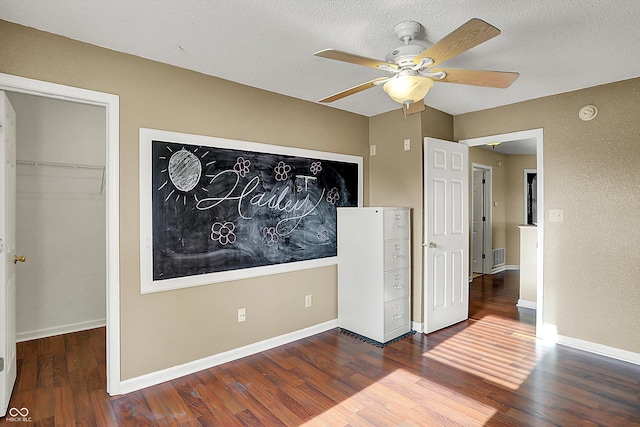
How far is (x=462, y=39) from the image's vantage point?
158 centimetres

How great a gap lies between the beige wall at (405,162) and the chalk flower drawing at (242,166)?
1614 millimetres

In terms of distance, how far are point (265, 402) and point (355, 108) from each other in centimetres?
289

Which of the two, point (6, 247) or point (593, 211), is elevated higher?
point (593, 211)

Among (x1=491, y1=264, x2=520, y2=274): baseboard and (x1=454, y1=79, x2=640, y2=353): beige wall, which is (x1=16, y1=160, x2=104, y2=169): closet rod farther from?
(x1=491, y1=264, x2=520, y2=274): baseboard

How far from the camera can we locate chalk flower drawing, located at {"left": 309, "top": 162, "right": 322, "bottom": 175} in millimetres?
3520

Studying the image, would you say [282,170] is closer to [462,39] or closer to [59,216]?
[462,39]

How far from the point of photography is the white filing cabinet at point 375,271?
3.31 metres

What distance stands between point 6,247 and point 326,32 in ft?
7.85

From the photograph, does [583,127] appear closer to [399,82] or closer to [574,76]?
[574,76]

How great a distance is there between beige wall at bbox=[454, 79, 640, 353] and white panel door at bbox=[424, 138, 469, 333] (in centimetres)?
78

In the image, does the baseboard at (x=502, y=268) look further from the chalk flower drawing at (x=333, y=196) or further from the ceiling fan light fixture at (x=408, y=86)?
the ceiling fan light fixture at (x=408, y=86)

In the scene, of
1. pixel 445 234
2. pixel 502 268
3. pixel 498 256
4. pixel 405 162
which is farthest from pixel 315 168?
pixel 502 268

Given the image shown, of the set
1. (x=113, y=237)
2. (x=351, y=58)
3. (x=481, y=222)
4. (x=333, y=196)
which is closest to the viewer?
(x=351, y=58)

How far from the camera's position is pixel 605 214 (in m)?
3.04
